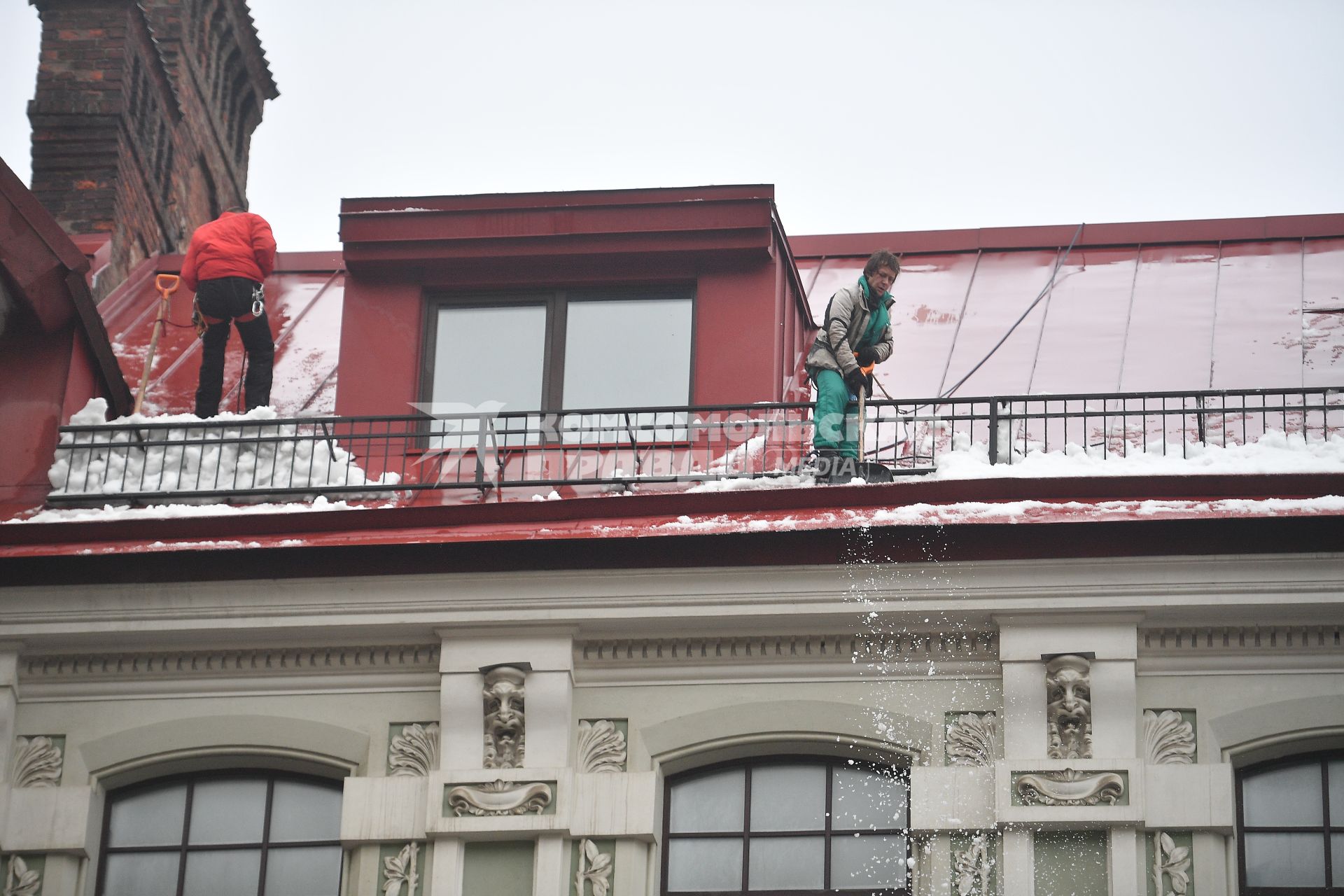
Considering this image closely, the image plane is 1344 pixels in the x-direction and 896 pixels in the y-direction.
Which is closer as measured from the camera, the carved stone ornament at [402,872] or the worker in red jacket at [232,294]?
the carved stone ornament at [402,872]

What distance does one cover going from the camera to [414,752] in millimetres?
14023

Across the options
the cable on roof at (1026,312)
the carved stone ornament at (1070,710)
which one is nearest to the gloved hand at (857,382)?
the cable on roof at (1026,312)

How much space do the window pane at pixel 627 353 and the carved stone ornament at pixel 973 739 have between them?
393cm

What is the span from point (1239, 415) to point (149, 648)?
763 cm

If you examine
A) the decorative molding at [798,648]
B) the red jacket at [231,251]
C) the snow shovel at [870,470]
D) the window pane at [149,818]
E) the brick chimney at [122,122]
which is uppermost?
the brick chimney at [122,122]

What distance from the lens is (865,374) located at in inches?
601

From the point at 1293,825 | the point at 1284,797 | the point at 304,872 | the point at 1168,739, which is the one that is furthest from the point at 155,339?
the point at 1293,825

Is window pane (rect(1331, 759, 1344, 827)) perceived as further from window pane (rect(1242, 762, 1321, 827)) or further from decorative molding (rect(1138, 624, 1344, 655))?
decorative molding (rect(1138, 624, 1344, 655))

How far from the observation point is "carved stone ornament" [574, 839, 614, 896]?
13.4 m

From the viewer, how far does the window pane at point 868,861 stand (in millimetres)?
13375

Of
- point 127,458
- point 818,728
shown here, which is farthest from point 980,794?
point 127,458

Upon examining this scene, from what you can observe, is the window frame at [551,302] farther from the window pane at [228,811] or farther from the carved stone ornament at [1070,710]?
the carved stone ornament at [1070,710]

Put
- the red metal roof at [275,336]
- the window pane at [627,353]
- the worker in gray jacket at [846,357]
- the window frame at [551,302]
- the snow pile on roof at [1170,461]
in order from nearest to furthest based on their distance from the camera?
the snow pile on roof at [1170,461] → the worker in gray jacket at [846,357] → the window pane at [627,353] → the window frame at [551,302] → the red metal roof at [275,336]

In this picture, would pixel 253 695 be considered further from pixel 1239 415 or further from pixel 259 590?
pixel 1239 415
